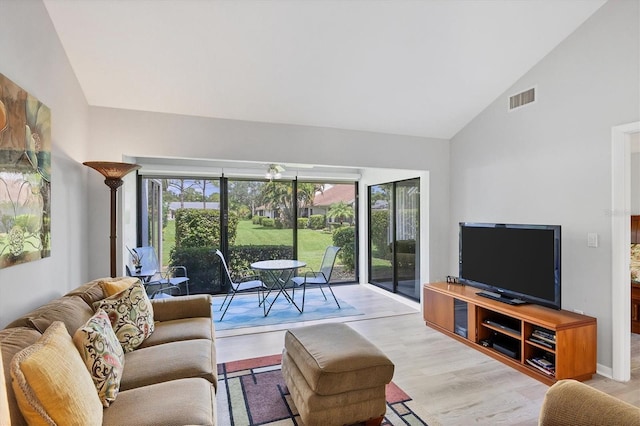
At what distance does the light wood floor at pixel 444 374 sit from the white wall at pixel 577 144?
85 cm

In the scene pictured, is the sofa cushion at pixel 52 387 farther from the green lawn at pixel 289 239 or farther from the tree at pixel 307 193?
the tree at pixel 307 193

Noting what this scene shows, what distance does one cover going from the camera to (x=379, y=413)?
2.16 m

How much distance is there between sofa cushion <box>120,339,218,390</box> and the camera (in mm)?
1916

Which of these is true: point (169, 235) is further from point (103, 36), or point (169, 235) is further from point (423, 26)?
point (423, 26)

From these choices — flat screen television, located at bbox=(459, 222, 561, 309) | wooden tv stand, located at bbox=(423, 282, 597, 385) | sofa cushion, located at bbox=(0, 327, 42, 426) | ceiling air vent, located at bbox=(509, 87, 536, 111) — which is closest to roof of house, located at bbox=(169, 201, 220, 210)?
wooden tv stand, located at bbox=(423, 282, 597, 385)

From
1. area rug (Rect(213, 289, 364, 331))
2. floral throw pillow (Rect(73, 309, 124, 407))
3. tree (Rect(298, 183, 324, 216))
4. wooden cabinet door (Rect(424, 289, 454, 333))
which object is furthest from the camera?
tree (Rect(298, 183, 324, 216))

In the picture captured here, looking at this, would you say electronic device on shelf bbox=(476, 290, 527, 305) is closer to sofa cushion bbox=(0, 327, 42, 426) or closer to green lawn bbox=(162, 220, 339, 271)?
green lawn bbox=(162, 220, 339, 271)

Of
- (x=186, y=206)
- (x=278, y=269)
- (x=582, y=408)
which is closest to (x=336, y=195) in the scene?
(x=278, y=269)

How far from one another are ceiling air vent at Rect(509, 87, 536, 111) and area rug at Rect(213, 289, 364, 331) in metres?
3.18

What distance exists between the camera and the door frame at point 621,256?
281 centimetres

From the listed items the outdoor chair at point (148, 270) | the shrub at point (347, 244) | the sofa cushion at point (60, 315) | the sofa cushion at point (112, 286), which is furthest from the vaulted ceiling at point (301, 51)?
the shrub at point (347, 244)

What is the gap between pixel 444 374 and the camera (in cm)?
295

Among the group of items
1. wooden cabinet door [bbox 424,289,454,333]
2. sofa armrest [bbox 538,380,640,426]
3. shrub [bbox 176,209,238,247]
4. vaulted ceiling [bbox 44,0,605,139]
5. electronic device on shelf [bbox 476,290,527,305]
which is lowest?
wooden cabinet door [bbox 424,289,454,333]

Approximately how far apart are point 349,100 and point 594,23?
2.27 meters
